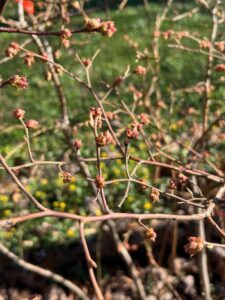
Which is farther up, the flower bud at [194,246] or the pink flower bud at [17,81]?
the pink flower bud at [17,81]

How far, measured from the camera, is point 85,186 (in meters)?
5.11

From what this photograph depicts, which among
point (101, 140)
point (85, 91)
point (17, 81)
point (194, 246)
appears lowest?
point (85, 91)

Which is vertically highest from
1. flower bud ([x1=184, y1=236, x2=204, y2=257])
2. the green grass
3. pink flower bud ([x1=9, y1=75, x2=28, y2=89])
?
pink flower bud ([x1=9, y1=75, x2=28, y2=89])

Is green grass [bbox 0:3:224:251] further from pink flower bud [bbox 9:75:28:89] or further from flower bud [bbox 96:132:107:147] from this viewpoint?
pink flower bud [bbox 9:75:28:89]

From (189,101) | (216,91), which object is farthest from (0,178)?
(216,91)

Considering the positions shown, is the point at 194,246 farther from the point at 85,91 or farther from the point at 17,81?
the point at 85,91

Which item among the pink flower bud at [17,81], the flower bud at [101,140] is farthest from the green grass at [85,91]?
the pink flower bud at [17,81]

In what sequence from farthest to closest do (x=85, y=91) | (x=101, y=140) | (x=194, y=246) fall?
(x=85, y=91) → (x=101, y=140) → (x=194, y=246)

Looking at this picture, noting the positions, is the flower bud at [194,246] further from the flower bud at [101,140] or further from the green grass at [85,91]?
the green grass at [85,91]

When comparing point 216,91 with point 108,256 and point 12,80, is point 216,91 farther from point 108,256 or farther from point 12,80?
point 12,80

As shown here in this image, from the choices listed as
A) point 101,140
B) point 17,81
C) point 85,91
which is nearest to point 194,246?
point 101,140

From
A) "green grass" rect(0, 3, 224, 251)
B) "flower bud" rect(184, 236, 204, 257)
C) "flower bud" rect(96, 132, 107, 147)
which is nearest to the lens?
"flower bud" rect(184, 236, 204, 257)

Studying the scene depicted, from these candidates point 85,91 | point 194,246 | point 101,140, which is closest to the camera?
point 194,246

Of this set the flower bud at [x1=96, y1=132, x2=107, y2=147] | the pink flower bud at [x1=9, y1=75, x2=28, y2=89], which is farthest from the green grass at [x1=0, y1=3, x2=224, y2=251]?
the pink flower bud at [x1=9, y1=75, x2=28, y2=89]
